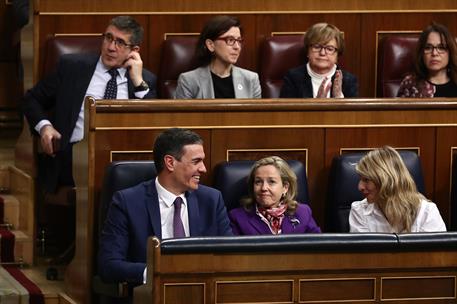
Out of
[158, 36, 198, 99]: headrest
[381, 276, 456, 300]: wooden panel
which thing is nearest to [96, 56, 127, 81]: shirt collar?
[158, 36, 198, 99]: headrest

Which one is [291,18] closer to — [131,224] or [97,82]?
[97,82]

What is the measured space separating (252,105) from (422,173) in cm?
39

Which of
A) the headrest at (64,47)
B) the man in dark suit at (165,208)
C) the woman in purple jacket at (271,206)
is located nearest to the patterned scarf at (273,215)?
the woman in purple jacket at (271,206)

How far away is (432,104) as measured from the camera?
9.73 ft

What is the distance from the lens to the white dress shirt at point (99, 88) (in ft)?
10.1

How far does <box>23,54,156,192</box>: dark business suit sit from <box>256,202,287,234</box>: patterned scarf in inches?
20.2

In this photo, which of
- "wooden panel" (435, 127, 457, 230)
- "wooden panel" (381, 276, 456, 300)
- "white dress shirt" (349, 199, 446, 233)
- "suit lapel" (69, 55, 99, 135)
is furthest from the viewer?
"suit lapel" (69, 55, 99, 135)

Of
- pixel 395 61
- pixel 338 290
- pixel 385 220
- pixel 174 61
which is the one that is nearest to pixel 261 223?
pixel 385 220

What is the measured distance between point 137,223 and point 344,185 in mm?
498

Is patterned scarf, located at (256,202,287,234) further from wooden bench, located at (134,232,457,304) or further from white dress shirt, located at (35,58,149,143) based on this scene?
white dress shirt, located at (35,58,149,143)

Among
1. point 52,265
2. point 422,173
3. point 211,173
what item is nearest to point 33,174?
point 52,265

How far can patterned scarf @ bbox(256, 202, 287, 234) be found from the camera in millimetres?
2711

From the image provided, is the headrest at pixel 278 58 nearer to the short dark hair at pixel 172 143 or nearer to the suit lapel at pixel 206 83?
the suit lapel at pixel 206 83

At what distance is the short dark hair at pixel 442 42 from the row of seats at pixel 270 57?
151 millimetres
